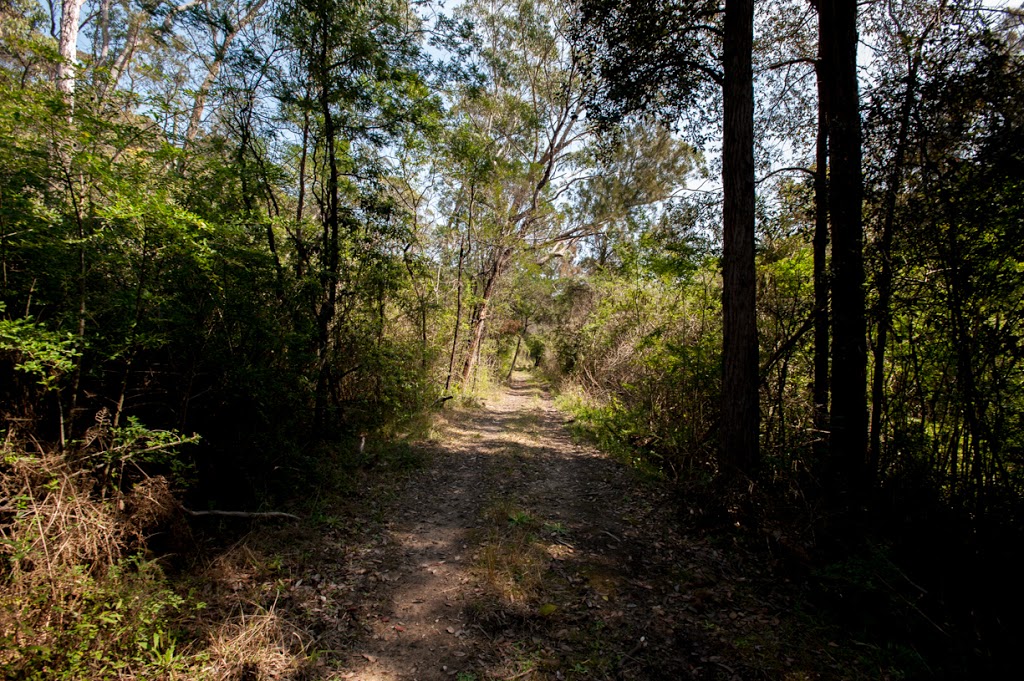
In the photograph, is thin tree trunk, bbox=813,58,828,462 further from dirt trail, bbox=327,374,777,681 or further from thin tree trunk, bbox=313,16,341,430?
thin tree trunk, bbox=313,16,341,430

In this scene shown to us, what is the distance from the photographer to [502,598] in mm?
3492

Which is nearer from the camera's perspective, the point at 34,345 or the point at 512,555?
the point at 34,345

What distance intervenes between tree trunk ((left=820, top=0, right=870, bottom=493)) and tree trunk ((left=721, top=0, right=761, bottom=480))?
801 millimetres

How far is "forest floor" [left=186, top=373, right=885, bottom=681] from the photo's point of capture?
A: 2.81m

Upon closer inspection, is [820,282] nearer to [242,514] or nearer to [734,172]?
[734,172]

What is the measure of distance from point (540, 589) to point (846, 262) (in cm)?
472

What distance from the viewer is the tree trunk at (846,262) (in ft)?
14.1

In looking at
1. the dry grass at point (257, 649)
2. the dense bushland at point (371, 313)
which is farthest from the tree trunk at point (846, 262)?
the dry grass at point (257, 649)

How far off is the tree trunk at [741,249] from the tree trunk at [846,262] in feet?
2.63

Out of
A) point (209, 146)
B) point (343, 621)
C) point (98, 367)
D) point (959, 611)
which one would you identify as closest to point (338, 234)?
point (209, 146)

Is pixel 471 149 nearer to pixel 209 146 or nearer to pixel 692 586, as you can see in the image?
pixel 209 146

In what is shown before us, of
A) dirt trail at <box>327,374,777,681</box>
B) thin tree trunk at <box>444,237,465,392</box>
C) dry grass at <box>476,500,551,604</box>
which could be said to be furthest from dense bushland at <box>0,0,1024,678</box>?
thin tree trunk at <box>444,237,465,392</box>

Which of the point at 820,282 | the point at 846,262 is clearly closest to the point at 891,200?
the point at 846,262

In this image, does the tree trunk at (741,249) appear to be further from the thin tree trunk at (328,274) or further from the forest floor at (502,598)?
the thin tree trunk at (328,274)
